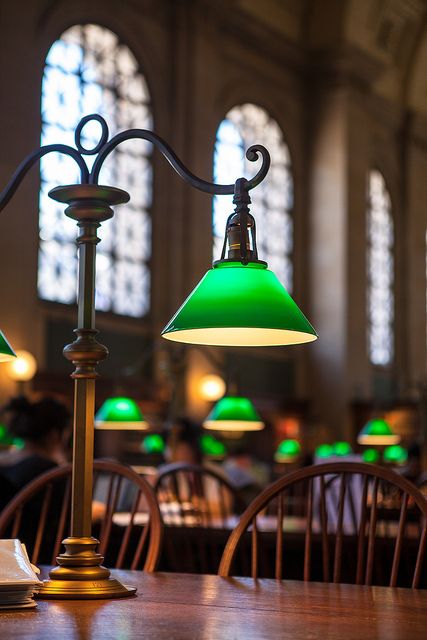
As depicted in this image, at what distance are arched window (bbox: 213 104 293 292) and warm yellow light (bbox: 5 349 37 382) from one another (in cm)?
507

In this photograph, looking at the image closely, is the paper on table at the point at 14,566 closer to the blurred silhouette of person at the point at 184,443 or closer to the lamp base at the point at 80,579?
the lamp base at the point at 80,579

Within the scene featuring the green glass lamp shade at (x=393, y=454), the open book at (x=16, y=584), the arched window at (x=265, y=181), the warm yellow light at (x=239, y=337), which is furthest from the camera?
the arched window at (x=265, y=181)

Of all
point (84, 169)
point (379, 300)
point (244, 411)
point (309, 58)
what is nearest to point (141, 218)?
point (309, 58)

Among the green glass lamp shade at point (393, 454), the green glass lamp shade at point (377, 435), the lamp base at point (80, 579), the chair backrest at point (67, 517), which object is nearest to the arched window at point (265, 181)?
the green glass lamp shade at point (393, 454)

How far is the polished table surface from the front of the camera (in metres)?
1.82

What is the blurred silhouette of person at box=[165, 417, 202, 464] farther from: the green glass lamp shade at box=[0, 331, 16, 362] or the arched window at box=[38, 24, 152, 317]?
the green glass lamp shade at box=[0, 331, 16, 362]

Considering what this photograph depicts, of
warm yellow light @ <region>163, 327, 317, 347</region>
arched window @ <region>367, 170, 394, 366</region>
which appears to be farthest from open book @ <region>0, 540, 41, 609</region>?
arched window @ <region>367, 170, 394, 366</region>

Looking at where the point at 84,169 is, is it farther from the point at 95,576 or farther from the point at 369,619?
the point at 369,619

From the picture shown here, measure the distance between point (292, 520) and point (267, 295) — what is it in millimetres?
4960

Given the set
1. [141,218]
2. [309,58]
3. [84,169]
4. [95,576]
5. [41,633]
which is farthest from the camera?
[309,58]

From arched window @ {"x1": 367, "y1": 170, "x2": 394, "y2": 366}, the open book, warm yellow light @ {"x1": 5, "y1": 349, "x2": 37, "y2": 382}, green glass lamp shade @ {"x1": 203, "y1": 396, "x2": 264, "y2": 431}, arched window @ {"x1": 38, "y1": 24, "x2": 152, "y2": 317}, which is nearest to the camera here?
the open book

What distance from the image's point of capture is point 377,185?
22.2m

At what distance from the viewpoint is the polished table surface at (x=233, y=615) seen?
1.82 metres

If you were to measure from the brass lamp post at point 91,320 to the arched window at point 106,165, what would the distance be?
12280 millimetres
